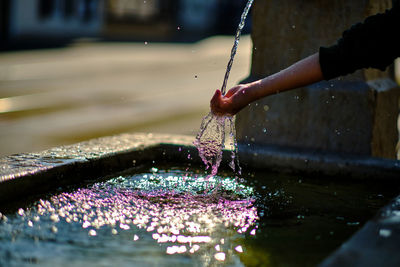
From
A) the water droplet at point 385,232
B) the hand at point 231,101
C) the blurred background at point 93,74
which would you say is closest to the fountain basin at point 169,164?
the water droplet at point 385,232

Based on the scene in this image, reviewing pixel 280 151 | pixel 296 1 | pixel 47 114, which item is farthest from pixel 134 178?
pixel 47 114

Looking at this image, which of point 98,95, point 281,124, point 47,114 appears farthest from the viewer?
point 98,95

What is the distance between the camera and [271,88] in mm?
2463

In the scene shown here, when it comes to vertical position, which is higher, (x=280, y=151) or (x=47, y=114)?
(x=280, y=151)

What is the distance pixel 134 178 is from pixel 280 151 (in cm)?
88

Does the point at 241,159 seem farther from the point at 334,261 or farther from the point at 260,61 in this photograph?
the point at 334,261

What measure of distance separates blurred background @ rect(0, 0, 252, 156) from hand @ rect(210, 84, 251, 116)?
3.68ft

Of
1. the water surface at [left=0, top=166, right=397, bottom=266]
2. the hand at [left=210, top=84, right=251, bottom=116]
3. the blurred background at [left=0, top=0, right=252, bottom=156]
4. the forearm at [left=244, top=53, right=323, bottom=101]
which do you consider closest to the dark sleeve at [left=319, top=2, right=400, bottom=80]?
the forearm at [left=244, top=53, right=323, bottom=101]

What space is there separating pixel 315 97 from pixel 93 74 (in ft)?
38.3

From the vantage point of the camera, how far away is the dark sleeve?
2.19m

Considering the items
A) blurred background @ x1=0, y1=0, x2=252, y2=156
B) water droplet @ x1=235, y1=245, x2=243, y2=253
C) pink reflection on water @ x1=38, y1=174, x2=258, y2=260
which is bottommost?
blurred background @ x1=0, y1=0, x2=252, y2=156

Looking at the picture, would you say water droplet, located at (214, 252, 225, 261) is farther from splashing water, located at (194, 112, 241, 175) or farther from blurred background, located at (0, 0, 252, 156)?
blurred background, located at (0, 0, 252, 156)

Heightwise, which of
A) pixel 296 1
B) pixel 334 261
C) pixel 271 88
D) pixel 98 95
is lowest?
pixel 98 95

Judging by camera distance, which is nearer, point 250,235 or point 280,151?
point 250,235
